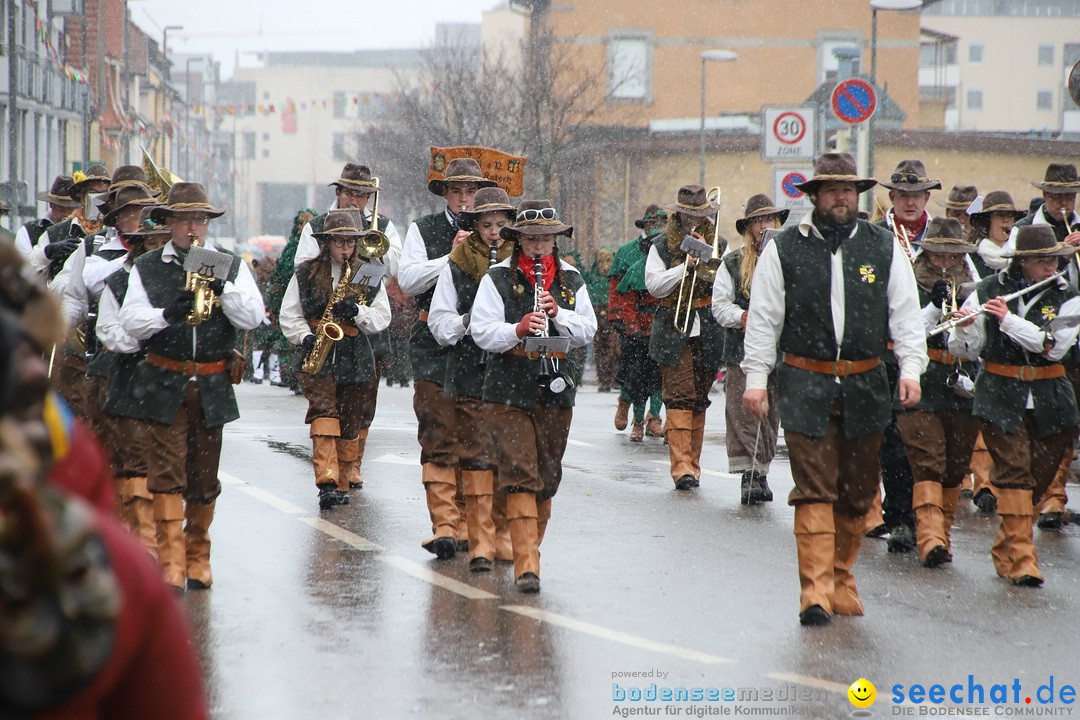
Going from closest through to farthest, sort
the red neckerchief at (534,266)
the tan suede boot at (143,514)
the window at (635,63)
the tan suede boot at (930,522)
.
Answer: the tan suede boot at (143,514)
the red neckerchief at (534,266)
the tan suede boot at (930,522)
the window at (635,63)

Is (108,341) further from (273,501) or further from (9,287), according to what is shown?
(9,287)

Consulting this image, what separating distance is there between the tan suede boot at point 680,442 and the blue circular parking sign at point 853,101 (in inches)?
276

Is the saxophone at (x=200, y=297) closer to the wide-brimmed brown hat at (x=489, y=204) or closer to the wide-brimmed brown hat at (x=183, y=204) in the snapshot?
the wide-brimmed brown hat at (x=183, y=204)

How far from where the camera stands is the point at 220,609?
24.6ft

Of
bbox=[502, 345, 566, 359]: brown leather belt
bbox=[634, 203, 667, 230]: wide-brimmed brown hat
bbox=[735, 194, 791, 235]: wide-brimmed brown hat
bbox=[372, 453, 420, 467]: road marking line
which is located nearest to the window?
bbox=[634, 203, 667, 230]: wide-brimmed brown hat

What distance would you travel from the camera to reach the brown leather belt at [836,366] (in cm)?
725

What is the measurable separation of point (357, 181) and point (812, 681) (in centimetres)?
660

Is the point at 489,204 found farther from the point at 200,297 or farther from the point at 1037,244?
the point at 1037,244

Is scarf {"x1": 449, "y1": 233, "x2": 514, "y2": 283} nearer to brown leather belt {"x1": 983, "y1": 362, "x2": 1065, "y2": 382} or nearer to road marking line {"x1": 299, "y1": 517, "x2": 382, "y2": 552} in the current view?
road marking line {"x1": 299, "y1": 517, "x2": 382, "y2": 552}

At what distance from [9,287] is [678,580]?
6383 mm

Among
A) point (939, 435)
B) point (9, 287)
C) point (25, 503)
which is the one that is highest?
point (9, 287)

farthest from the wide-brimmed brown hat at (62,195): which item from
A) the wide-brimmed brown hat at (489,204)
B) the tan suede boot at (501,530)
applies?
the tan suede boot at (501,530)

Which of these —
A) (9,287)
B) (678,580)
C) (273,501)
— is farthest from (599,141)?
(9,287)

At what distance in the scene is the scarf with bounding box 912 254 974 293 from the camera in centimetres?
932
